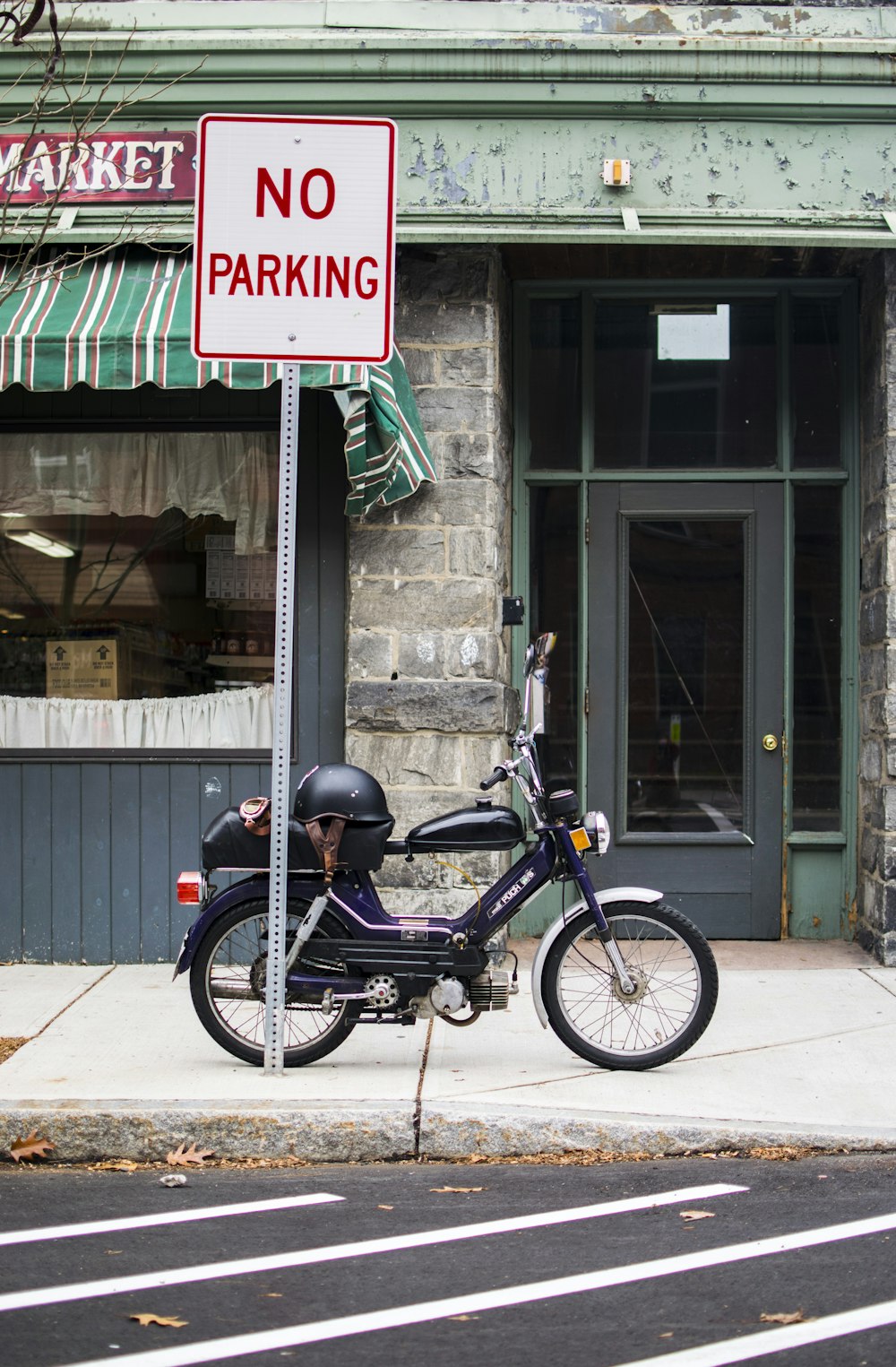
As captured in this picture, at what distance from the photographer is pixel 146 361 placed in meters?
6.87

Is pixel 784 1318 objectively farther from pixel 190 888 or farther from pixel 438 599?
pixel 438 599

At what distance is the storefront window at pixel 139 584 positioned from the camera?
792 centimetres

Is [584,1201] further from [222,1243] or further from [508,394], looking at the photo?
[508,394]

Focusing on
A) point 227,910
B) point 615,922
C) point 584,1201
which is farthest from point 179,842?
point 584,1201

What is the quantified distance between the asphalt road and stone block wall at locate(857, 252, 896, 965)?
3035 mm

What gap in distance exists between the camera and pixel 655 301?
844 cm

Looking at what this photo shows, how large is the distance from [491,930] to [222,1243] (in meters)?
1.83

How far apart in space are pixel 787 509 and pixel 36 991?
4651mm

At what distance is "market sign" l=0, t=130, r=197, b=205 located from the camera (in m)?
7.58

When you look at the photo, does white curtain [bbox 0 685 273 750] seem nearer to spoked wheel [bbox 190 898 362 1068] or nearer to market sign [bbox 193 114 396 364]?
spoked wheel [bbox 190 898 362 1068]

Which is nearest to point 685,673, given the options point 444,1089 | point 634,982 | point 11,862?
point 634,982

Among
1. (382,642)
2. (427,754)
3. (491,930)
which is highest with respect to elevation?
(382,642)

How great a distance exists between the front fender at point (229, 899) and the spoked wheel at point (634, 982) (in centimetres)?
94

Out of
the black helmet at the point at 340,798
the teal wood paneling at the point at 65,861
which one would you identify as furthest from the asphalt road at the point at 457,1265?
the teal wood paneling at the point at 65,861
